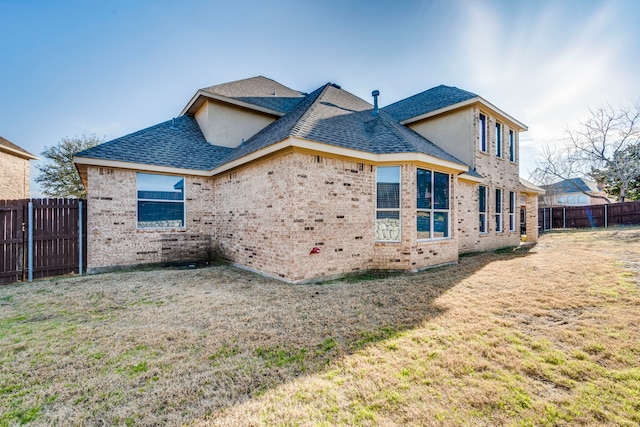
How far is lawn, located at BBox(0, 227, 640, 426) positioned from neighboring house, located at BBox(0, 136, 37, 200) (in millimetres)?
15996

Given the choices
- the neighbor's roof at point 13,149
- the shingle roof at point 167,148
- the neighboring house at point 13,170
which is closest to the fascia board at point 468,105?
the shingle roof at point 167,148

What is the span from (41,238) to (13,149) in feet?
47.6

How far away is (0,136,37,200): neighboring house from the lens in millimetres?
15557

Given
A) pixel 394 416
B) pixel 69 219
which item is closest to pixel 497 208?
pixel 394 416

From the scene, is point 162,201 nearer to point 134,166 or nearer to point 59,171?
point 134,166

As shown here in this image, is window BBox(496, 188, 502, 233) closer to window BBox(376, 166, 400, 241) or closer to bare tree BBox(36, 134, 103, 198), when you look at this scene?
window BBox(376, 166, 400, 241)

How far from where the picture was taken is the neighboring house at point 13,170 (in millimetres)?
15557

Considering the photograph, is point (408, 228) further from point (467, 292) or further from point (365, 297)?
point (365, 297)

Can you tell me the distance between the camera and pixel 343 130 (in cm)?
765

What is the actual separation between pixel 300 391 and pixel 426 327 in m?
2.14

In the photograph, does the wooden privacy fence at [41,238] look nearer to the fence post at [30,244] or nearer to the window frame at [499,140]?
the fence post at [30,244]

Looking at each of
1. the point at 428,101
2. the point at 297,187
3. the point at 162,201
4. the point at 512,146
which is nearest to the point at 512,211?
the point at 512,146

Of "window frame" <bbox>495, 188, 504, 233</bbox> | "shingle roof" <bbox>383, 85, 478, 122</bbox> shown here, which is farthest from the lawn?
"shingle roof" <bbox>383, 85, 478, 122</bbox>

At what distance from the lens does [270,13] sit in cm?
870
